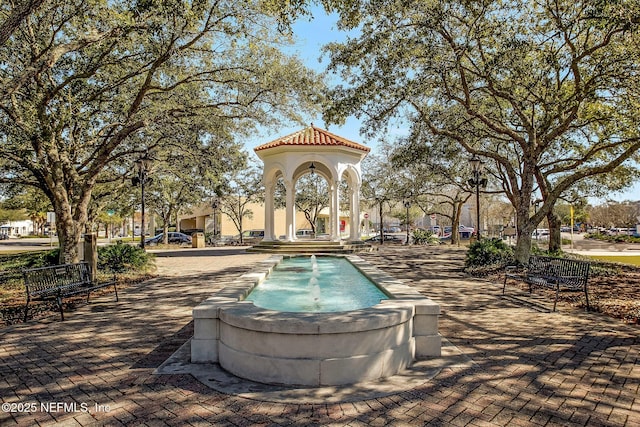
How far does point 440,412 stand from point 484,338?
9.43 ft

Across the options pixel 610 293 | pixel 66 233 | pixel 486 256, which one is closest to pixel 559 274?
pixel 610 293

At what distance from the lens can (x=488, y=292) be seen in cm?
1041

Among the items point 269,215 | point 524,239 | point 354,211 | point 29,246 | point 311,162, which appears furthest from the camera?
point 29,246

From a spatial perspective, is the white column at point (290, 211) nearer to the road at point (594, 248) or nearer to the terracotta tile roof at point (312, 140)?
the terracotta tile roof at point (312, 140)

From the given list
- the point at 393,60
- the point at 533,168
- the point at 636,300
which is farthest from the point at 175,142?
the point at 636,300

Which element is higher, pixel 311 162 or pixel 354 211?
pixel 311 162

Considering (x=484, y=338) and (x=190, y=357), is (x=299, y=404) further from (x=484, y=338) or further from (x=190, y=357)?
(x=484, y=338)

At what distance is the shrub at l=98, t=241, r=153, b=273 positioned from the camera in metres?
14.3

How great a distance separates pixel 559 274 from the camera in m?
9.34

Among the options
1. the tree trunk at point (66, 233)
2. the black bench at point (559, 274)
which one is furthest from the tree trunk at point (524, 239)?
the tree trunk at point (66, 233)

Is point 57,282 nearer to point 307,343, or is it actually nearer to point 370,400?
point 307,343

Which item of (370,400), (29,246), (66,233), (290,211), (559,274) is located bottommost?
(29,246)

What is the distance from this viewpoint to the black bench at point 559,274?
27.6ft

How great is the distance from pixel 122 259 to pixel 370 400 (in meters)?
13.3
